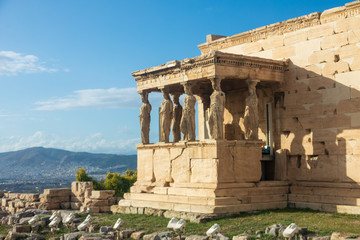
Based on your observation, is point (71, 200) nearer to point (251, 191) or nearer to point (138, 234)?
point (138, 234)

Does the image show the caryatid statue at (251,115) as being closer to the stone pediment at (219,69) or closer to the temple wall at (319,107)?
the stone pediment at (219,69)

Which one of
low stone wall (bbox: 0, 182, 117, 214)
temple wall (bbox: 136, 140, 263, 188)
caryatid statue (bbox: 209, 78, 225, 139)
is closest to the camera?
temple wall (bbox: 136, 140, 263, 188)

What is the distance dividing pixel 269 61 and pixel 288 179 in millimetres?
3585

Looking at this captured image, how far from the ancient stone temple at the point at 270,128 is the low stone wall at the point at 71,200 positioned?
227cm

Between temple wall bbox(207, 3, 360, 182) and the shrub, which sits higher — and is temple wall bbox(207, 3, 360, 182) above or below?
above

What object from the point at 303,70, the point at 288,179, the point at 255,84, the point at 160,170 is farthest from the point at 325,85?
the point at 160,170

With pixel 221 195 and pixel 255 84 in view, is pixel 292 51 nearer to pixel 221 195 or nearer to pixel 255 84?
pixel 255 84

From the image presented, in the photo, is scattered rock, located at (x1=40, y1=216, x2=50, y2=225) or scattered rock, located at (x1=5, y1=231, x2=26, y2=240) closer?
scattered rock, located at (x1=5, y1=231, x2=26, y2=240)

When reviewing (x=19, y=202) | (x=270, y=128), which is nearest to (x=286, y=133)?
(x=270, y=128)

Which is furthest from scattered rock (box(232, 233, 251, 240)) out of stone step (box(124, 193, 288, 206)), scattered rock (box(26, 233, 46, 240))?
scattered rock (box(26, 233, 46, 240))

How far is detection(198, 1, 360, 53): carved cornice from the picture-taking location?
51.9 feet

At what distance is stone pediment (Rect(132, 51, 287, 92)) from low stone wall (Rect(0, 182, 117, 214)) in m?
5.01

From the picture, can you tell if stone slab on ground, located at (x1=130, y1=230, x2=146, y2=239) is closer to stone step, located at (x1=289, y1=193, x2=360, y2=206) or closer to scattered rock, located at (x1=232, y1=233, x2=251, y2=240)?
scattered rock, located at (x1=232, y1=233, x2=251, y2=240)

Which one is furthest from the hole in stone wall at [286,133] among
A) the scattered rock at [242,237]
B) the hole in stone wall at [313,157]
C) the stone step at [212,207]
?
the scattered rock at [242,237]
